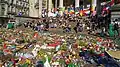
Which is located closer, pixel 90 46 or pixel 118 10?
pixel 90 46

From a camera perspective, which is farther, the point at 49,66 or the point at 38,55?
the point at 38,55

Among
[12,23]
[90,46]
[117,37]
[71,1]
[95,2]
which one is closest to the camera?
[90,46]

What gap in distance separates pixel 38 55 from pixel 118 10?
1931cm

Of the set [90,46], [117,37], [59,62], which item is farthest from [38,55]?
[117,37]

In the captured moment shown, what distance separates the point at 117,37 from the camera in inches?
1571

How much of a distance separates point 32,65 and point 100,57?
539 centimetres

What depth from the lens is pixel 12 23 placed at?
59125mm

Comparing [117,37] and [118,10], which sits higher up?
[118,10]

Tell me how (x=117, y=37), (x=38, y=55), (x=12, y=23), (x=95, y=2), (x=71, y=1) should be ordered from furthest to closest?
(x=71, y=1) < (x=95, y=2) < (x=12, y=23) < (x=117, y=37) < (x=38, y=55)

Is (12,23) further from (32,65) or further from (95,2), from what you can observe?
(32,65)

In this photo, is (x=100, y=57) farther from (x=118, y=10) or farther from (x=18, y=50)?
(x=118, y=10)

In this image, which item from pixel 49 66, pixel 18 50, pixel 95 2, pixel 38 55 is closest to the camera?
pixel 49 66

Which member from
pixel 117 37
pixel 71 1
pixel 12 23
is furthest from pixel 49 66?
pixel 71 1

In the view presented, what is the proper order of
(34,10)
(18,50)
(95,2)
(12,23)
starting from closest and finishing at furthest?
(18,50) < (12,23) < (95,2) < (34,10)
